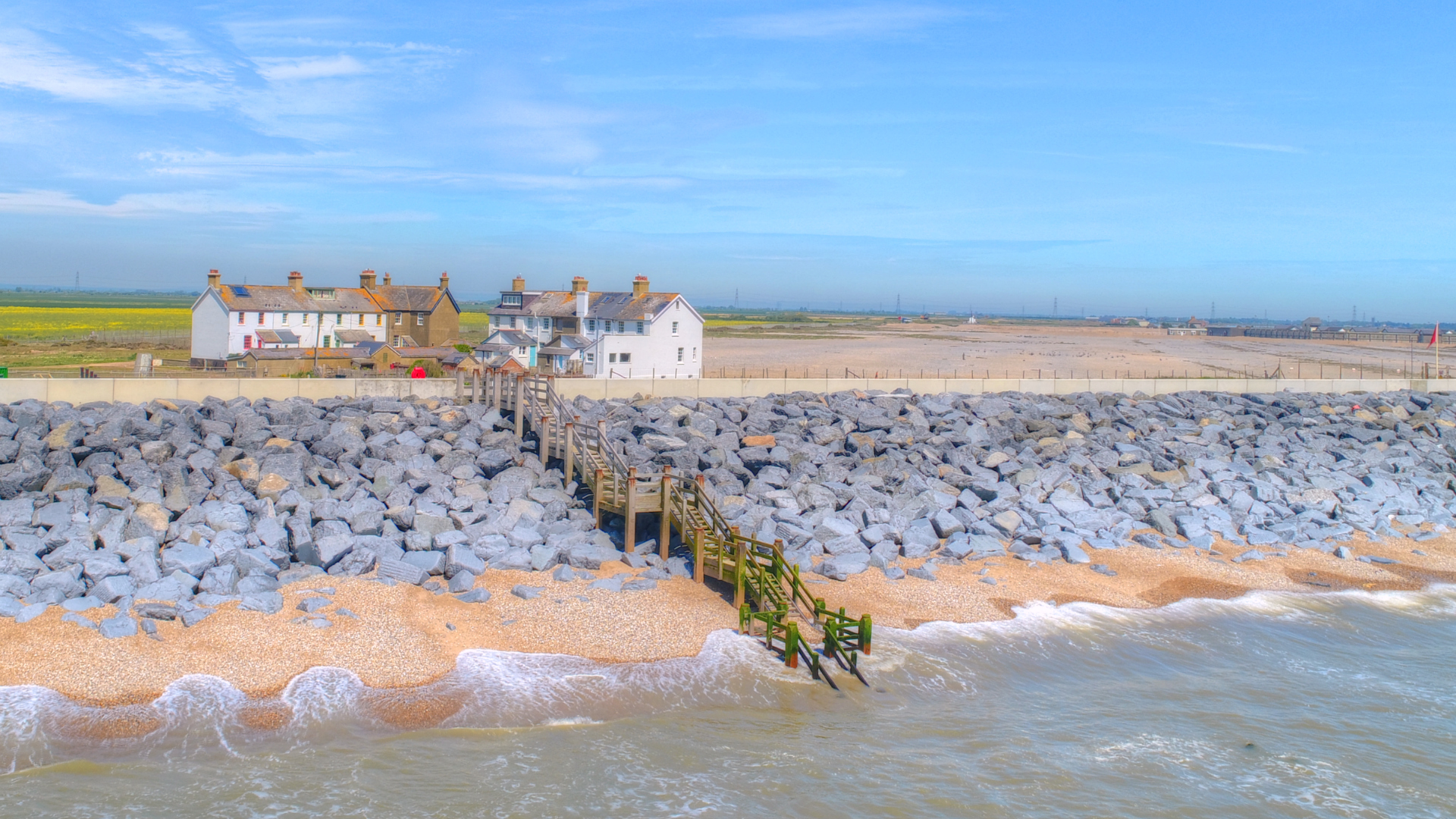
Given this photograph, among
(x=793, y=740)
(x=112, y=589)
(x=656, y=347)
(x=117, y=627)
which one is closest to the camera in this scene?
(x=793, y=740)

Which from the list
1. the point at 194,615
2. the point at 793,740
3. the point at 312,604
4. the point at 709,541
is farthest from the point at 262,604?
the point at 793,740

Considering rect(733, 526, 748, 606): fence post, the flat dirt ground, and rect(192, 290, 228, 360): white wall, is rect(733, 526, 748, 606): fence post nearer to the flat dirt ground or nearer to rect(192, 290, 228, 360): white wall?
the flat dirt ground

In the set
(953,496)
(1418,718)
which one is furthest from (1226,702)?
(953,496)

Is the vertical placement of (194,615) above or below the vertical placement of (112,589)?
below

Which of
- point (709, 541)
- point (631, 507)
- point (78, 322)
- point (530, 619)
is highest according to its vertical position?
point (78, 322)

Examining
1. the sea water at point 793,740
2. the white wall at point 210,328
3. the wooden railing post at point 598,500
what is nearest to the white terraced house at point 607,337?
the white wall at point 210,328

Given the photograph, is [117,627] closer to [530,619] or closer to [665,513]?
[530,619]

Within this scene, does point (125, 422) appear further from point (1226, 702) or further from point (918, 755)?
point (1226, 702)
